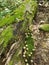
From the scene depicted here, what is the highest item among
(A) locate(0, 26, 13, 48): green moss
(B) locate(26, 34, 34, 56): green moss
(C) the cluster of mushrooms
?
(A) locate(0, 26, 13, 48): green moss

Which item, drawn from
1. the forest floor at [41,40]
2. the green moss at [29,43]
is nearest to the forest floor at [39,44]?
the forest floor at [41,40]

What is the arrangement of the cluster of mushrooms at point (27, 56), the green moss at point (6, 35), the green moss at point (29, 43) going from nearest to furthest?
the cluster of mushrooms at point (27, 56) → the green moss at point (29, 43) → the green moss at point (6, 35)

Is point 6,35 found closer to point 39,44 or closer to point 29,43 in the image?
point 29,43

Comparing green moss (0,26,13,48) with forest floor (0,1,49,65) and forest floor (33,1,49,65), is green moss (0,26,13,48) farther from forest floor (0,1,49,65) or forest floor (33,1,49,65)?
forest floor (33,1,49,65)

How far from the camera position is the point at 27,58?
4.26 meters

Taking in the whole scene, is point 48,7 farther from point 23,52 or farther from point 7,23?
point 23,52

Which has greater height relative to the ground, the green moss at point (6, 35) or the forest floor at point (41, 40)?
the green moss at point (6, 35)

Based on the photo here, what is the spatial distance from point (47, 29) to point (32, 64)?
1.19 meters

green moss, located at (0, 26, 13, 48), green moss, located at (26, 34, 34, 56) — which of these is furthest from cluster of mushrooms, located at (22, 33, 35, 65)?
green moss, located at (0, 26, 13, 48)

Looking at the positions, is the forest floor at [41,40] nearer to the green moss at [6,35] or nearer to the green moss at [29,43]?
the green moss at [29,43]

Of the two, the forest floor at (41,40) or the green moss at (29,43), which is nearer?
the forest floor at (41,40)

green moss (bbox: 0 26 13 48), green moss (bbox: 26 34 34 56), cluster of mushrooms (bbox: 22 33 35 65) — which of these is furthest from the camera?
green moss (bbox: 0 26 13 48)

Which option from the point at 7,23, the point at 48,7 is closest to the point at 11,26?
the point at 7,23

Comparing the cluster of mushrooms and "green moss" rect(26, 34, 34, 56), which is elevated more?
"green moss" rect(26, 34, 34, 56)
